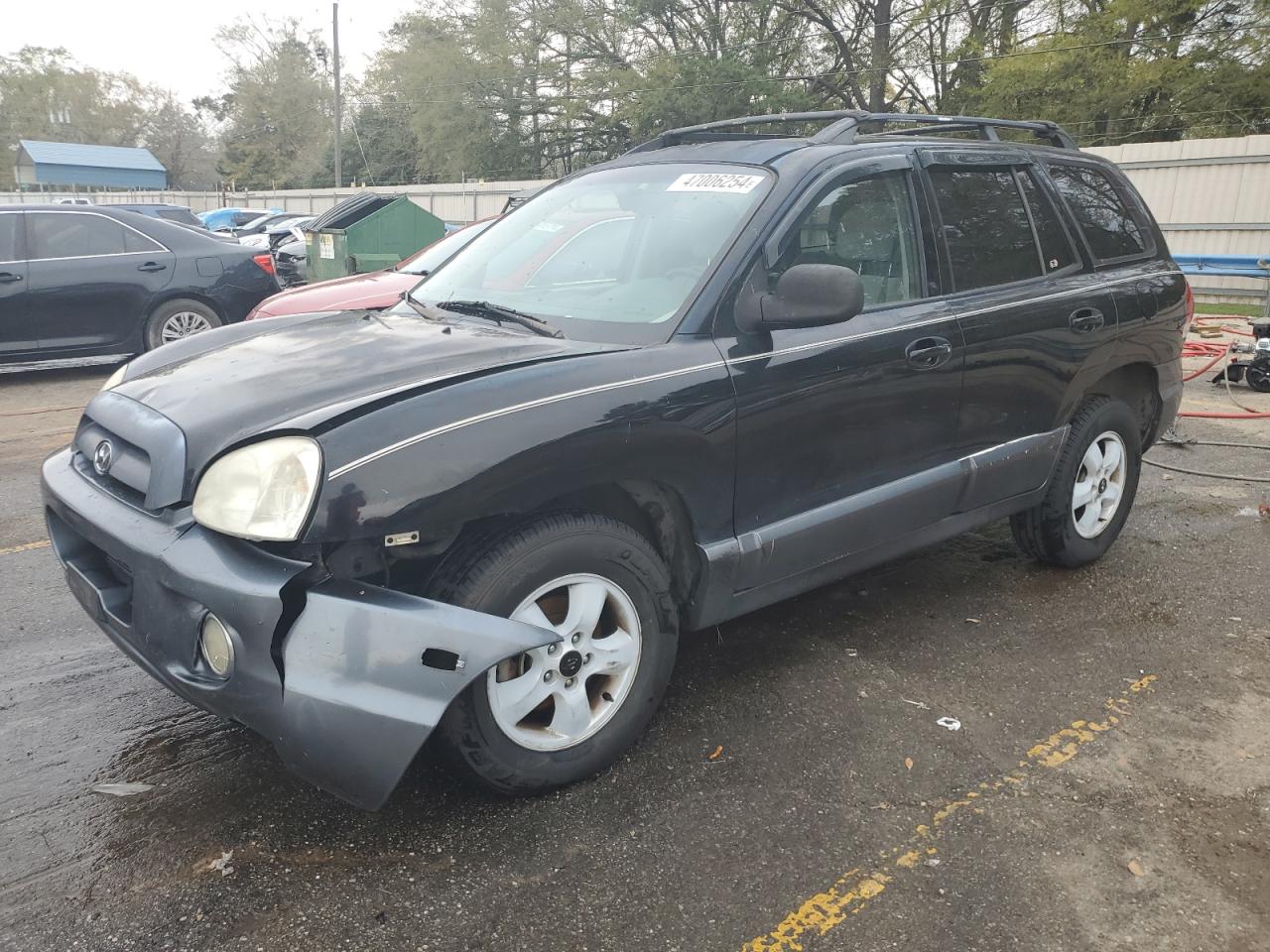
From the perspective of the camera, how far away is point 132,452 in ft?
8.66

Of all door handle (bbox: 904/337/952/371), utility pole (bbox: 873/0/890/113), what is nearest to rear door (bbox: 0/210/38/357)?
door handle (bbox: 904/337/952/371)

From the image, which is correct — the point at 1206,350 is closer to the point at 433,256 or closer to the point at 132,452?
the point at 433,256

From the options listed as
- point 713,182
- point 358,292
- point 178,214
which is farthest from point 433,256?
point 178,214

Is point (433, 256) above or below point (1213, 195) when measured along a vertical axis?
below

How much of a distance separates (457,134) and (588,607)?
143 ft

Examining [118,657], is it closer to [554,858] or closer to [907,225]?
[554,858]

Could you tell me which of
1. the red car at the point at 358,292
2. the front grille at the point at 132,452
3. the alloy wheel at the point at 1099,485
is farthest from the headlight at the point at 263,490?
the red car at the point at 358,292

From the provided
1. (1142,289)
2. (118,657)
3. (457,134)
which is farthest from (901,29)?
(118,657)

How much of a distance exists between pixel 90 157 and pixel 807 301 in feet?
226

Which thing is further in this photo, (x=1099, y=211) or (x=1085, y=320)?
(x=1099, y=211)

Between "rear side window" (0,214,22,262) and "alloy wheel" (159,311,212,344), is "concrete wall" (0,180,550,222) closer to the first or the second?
"rear side window" (0,214,22,262)

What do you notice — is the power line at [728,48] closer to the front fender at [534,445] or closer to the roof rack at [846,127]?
the roof rack at [846,127]

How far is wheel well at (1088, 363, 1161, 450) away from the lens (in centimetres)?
443

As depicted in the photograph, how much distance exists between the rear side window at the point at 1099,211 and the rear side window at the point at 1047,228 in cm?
15
